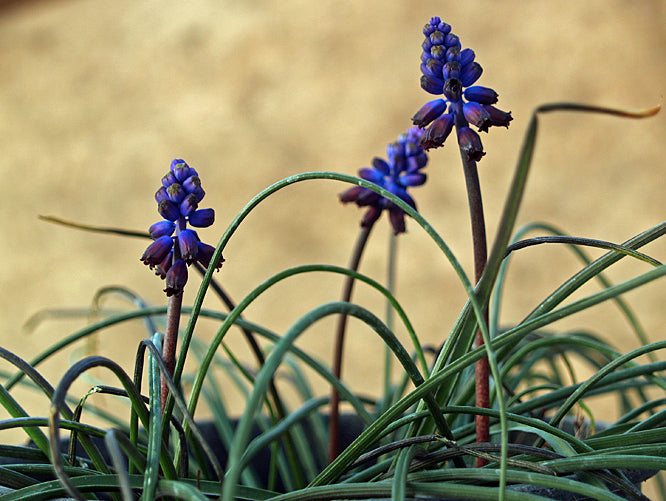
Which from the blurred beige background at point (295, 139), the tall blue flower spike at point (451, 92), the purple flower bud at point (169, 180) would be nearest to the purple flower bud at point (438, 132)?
the tall blue flower spike at point (451, 92)

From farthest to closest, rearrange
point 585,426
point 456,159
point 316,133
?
point 316,133 → point 456,159 → point 585,426

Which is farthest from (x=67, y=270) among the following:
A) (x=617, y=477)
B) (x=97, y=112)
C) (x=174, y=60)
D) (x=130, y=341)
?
(x=617, y=477)

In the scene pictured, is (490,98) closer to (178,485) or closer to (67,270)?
(178,485)

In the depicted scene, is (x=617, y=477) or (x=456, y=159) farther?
(x=456, y=159)

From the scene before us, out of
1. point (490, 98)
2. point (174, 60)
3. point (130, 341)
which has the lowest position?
point (490, 98)

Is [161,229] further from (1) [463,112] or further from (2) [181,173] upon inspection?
(1) [463,112]

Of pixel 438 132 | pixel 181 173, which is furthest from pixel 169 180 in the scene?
pixel 438 132
